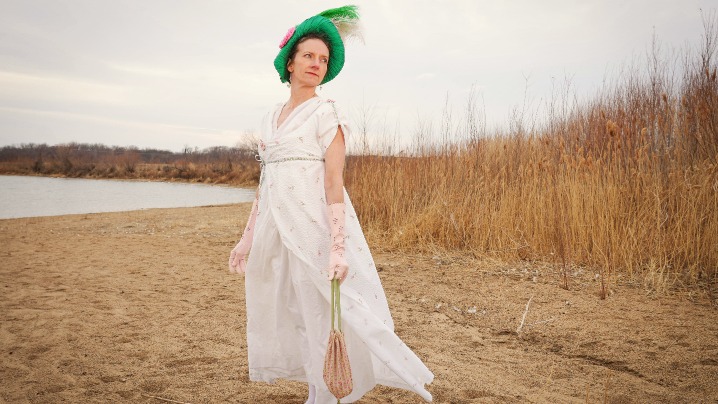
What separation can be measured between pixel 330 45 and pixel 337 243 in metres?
0.90

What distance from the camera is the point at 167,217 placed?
11680 mm

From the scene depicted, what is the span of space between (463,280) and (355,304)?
316 cm

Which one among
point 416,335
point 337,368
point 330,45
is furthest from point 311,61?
point 416,335

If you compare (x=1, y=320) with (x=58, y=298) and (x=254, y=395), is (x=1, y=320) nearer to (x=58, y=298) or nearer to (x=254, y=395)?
(x=58, y=298)

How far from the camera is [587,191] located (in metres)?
4.85

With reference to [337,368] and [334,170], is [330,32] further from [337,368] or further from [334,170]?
[337,368]

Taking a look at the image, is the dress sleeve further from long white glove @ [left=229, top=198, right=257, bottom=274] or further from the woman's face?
long white glove @ [left=229, top=198, right=257, bottom=274]

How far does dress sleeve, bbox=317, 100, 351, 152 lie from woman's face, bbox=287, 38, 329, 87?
0.56 ft

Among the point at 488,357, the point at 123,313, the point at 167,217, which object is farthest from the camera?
the point at 167,217

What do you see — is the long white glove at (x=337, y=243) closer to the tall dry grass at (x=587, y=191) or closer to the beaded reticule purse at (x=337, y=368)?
the beaded reticule purse at (x=337, y=368)

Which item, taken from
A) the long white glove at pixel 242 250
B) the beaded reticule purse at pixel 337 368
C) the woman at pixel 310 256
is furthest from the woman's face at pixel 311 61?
the beaded reticule purse at pixel 337 368

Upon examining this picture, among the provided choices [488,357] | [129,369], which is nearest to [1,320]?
[129,369]

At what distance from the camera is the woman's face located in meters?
1.96

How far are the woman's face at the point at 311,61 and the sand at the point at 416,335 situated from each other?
162 cm
